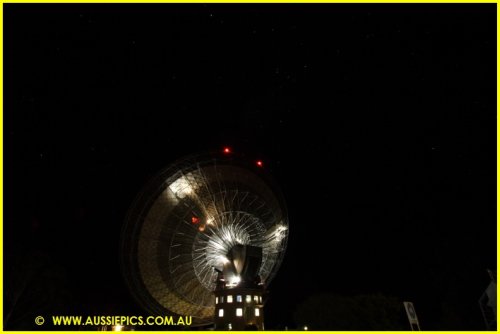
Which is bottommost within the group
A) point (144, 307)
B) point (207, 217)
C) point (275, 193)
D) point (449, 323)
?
point (449, 323)

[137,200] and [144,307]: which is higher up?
[137,200]

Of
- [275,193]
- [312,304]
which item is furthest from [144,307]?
[312,304]

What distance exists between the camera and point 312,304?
42531 mm

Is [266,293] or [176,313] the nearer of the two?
[176,313]

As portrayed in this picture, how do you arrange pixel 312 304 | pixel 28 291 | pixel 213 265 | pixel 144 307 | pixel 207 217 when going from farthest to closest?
1. pixel 312 304
2. pixel 213 265
3. pixel 207 217
4. pixel 144 307
5. pixel 28 291

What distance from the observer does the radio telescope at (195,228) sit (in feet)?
110

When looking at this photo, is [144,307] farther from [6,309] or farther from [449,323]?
[449,323]

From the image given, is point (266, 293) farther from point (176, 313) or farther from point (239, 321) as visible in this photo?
point (176, 313)

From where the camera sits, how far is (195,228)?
116ft

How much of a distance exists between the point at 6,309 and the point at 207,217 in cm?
1667

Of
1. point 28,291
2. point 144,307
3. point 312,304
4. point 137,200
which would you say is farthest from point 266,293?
point 28,291

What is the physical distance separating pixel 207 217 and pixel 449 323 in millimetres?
24300

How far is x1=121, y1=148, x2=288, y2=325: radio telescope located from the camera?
110 feet

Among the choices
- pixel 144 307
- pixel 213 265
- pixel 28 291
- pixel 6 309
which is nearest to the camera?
pixel 6 309
